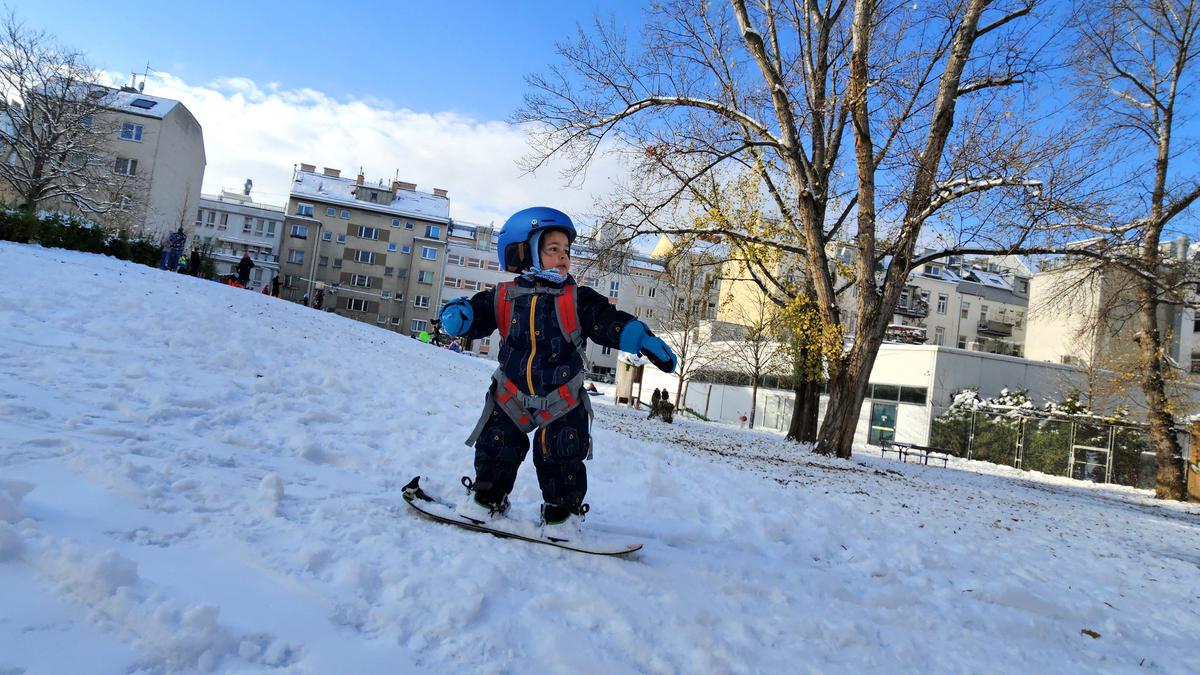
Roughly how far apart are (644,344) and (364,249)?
63.8m

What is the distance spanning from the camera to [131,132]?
146 feet

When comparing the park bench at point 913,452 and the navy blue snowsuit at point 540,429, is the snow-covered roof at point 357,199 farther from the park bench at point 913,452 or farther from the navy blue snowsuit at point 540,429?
the navy blue snowsuit at point 540,429

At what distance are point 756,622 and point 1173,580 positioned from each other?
15.9 feet

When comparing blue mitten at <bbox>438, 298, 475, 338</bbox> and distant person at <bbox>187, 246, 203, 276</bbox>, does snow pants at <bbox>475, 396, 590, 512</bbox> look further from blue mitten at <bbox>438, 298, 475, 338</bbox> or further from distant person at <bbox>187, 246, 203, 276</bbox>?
distant person at <bbox>187, 246, 203, 276</bbox>

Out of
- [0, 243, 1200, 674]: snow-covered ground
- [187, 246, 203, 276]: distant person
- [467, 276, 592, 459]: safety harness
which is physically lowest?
[0, 243, 1200, 674]: snow-covered ground

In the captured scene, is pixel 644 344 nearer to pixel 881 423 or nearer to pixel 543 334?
pixel 543 334

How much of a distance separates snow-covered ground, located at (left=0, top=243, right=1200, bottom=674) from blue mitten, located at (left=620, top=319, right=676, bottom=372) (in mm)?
1069

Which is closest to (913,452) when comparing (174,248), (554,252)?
(554,252)

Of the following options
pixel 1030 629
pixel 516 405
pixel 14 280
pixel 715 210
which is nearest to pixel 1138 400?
pixel 715 210

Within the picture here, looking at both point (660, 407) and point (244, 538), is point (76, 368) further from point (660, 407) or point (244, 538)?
point (660, 407)

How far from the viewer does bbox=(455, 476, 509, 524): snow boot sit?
3.58m

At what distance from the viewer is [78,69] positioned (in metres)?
29.1

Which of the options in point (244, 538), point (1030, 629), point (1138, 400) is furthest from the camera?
point (1138, 400)

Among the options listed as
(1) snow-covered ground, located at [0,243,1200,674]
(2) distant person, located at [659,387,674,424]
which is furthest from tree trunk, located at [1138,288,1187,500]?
(2) distant person, located at [659,387,674,424]
